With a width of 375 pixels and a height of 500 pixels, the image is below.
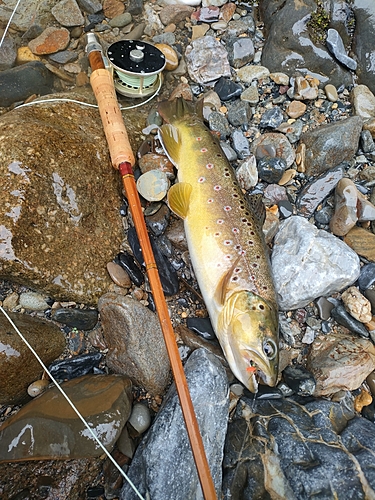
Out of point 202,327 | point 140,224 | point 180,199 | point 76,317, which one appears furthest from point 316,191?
point 76,317

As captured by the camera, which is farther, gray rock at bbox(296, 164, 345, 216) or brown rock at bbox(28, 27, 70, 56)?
brown rock at bbox(28, 27, 70, 56)

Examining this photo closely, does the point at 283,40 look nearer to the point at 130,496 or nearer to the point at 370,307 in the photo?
the point at 370,307

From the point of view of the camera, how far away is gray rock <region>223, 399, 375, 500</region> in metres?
2.86

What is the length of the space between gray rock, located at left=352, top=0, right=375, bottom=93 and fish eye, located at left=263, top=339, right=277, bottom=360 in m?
3.39

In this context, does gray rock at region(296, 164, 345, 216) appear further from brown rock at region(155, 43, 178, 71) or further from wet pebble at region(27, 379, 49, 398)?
wet pebble at region(27, 379, 49, 398)

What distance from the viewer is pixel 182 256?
4.00 meters

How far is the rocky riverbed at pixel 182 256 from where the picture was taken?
3035mm

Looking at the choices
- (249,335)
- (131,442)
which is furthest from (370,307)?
(131,442)

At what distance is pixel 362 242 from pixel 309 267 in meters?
0.73

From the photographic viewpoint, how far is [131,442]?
326cm

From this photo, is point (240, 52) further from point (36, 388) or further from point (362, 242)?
point (36, 388)

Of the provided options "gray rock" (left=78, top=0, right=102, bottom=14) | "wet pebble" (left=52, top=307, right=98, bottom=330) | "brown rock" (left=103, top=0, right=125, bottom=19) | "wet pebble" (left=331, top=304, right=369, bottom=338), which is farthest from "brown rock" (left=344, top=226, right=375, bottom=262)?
"gray rock" (left=78, top=0, right=102, bottom=14)

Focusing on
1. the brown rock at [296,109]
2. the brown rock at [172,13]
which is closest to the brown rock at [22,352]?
the brown rock at [296,109]

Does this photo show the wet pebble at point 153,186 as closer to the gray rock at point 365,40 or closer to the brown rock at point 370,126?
the brown rock at point 370,126
